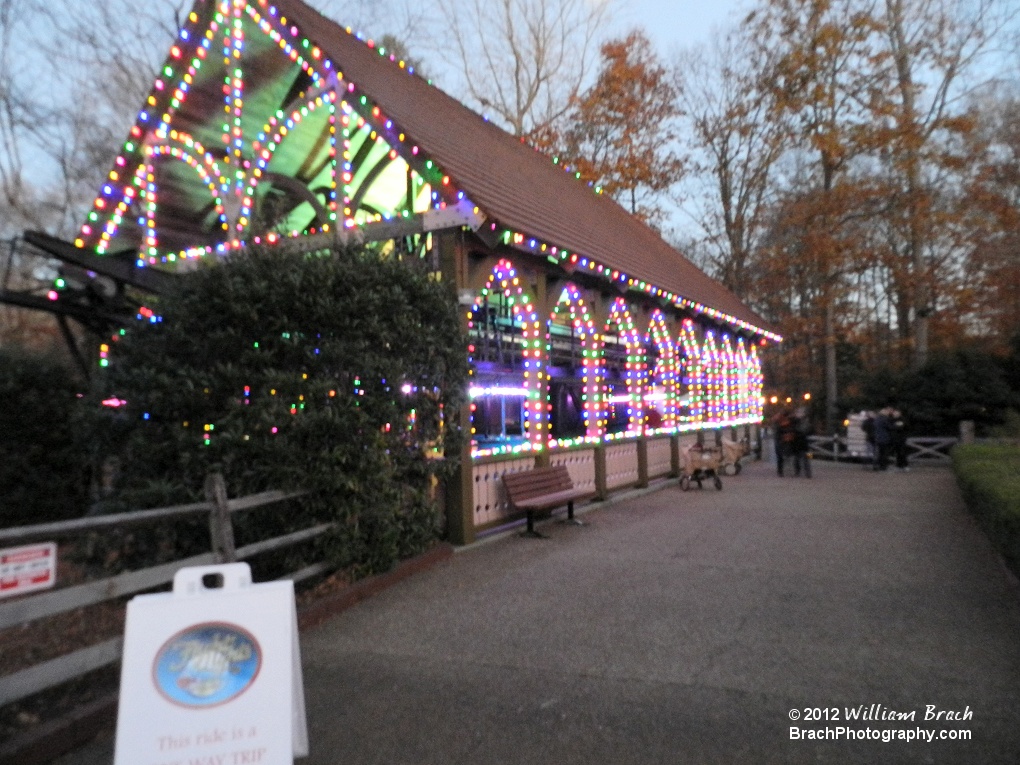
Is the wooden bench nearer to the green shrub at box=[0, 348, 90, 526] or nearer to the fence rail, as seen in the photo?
the green shrub at box=[0, 348, 90, 526]

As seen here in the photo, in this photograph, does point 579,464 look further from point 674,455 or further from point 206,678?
point 206,678

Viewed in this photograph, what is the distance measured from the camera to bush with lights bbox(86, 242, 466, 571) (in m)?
6.68

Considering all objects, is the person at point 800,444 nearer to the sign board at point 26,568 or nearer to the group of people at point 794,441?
the group of people at point 794,441

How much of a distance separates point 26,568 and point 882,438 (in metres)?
18.5

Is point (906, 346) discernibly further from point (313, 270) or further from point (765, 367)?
point (313, 270)

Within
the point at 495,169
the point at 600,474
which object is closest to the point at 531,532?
the point at 600,474

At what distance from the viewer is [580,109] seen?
3022 cm

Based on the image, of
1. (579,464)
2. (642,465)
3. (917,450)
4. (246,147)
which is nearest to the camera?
(246,147)

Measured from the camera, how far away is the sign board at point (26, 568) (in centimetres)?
386

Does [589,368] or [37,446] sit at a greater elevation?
[589,368]

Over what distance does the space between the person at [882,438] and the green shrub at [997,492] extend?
480 centimetres

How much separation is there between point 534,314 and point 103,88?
55.6 ft

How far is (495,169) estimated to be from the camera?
11.9 metres

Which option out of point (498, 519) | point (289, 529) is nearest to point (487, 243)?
point (498, 519)
